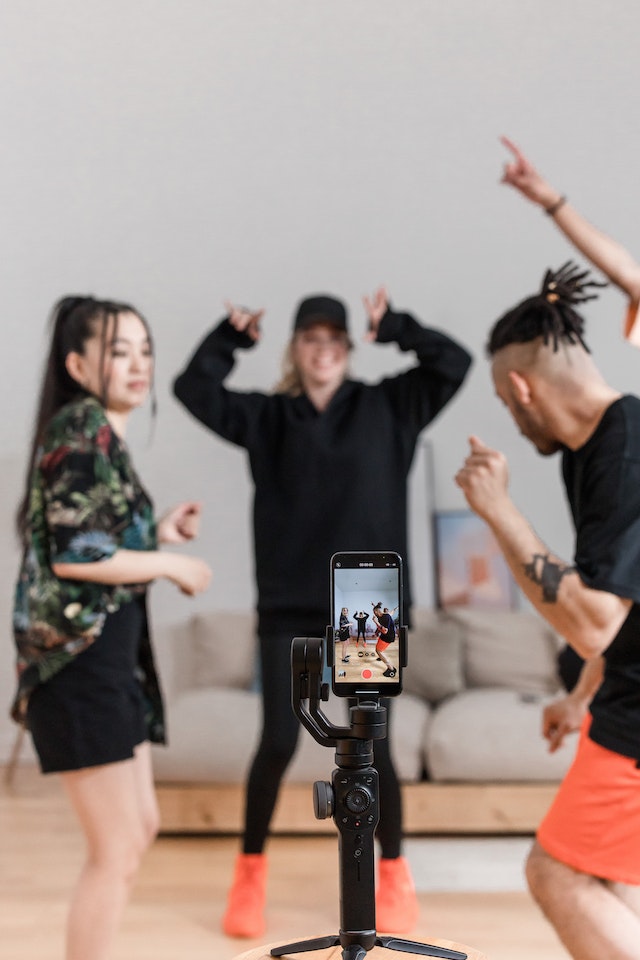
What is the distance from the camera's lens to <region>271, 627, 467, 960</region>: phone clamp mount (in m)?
0.92

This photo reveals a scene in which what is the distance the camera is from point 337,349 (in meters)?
2.40

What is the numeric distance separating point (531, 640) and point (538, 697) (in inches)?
14.1

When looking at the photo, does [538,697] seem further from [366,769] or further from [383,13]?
[383,13]

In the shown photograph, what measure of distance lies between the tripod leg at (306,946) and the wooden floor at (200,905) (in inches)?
43.1

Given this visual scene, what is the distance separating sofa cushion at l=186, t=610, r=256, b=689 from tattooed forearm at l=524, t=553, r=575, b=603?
7.12 feet

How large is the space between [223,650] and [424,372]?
1.40 metres

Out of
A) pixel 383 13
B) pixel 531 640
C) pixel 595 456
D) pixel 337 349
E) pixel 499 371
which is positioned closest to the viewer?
pixel 595 456

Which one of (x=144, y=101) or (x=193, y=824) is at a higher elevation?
(x=144, y=101)

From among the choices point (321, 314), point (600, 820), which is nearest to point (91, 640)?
point (600, 820)

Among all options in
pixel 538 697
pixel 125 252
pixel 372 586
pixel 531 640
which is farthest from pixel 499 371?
pixel 125 252

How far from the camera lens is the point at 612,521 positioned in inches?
49.3

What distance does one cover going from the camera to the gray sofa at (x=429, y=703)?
8.93ft

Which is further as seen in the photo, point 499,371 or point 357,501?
point 357,501

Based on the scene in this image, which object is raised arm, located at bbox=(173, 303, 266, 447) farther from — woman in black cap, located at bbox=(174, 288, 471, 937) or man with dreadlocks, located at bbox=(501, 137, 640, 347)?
man with dreadlocks, located at bbox=(501, 137, 640, 347)
